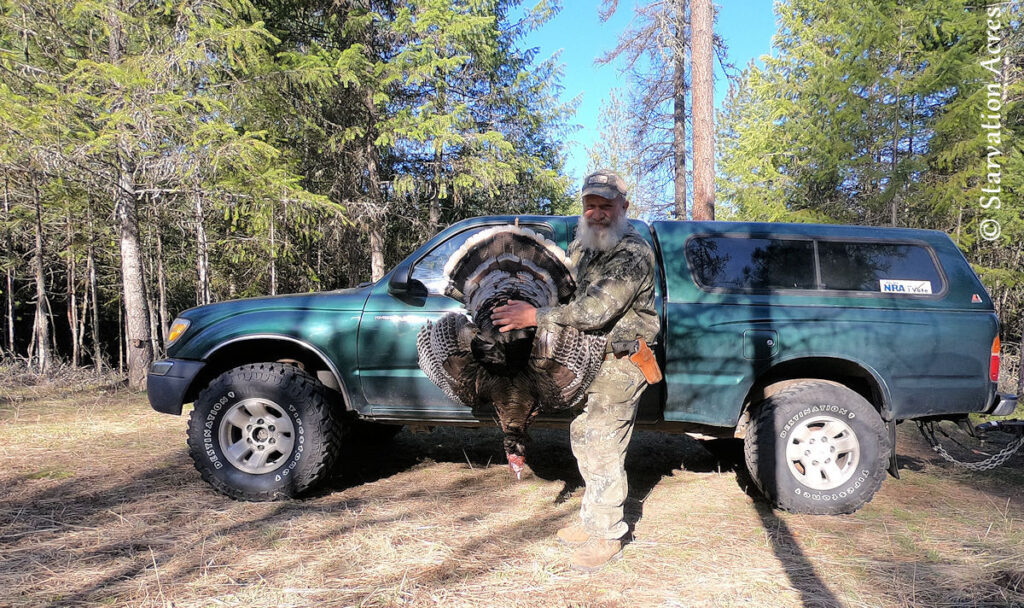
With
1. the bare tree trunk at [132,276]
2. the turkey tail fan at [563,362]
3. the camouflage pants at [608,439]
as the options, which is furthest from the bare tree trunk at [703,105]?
the bare tree trunk at [132,276]

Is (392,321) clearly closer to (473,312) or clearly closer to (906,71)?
(473,312)

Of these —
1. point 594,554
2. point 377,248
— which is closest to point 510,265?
point 594,554

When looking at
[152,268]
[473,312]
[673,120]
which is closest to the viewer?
[473,312]

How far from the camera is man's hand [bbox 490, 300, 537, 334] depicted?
7.80 ft

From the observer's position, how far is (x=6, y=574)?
272cm

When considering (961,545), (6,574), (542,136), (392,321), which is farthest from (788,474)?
(542,136)

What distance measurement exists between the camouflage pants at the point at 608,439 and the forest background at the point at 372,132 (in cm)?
651

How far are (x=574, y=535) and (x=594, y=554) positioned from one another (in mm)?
303

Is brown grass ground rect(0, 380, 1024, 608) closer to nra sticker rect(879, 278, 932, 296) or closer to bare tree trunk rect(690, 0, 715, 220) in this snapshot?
nra sticker rect(879, 278, 932, 296)

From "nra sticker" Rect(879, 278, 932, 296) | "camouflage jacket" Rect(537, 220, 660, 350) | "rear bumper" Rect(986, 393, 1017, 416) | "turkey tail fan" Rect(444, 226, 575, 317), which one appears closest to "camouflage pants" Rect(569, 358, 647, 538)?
"camouflage jacket" Rect(537, 220, 660, 350)

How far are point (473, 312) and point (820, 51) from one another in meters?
13.7

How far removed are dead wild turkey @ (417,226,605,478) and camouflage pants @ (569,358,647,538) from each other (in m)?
0.21

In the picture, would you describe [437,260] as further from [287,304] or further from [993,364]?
[993,364]

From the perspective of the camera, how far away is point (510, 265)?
2.69m
